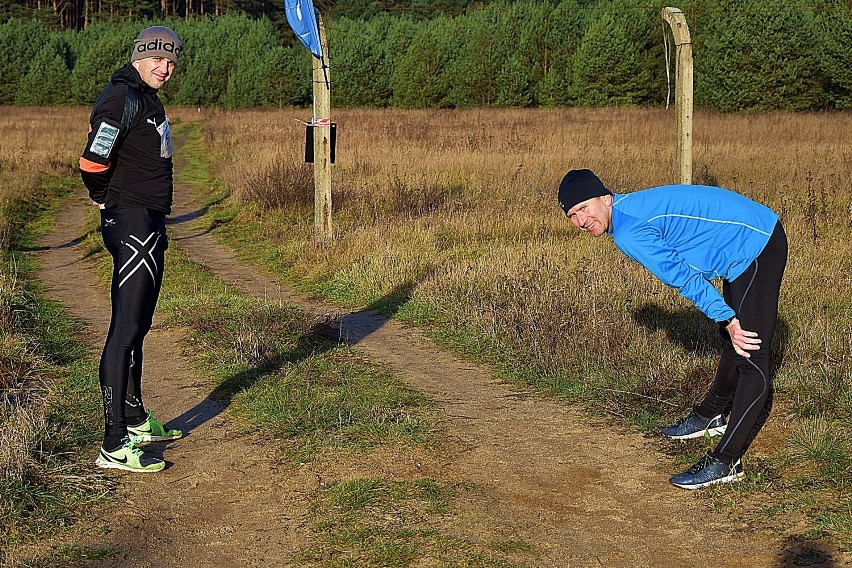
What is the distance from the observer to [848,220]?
12102 millimetres

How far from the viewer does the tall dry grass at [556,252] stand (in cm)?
695

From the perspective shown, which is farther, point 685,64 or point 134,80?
point 685,64

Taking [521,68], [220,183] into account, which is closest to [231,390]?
[220,183]

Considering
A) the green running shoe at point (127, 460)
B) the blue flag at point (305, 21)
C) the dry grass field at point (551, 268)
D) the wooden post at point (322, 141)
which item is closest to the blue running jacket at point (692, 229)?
the dry grass field at point (551, 268)

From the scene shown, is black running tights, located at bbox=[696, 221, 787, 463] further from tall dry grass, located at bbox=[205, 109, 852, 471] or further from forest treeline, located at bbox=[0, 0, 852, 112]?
forest treeline, located at bbox=[0, 0, 852, 112]

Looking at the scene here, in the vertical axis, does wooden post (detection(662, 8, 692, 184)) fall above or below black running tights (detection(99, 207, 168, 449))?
above

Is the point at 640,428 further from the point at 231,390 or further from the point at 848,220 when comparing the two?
the point at 848,220

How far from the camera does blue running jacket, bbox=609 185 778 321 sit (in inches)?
180

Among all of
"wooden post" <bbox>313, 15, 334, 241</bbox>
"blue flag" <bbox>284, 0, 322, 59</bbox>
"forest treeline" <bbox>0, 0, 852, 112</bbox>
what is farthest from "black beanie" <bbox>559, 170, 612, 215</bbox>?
"forest treeline" <bbox>0, 0, 852, 112</bbox>

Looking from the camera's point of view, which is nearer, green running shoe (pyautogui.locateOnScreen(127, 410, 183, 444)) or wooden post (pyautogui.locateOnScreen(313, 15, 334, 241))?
green running shoe (pyautogui.locateOnScreen(127, 410, 183, 444))

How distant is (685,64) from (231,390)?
18.8 ft

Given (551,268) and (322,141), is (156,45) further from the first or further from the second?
(322,141)

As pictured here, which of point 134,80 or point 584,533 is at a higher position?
point 134,80

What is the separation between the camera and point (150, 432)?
5.66 meters
